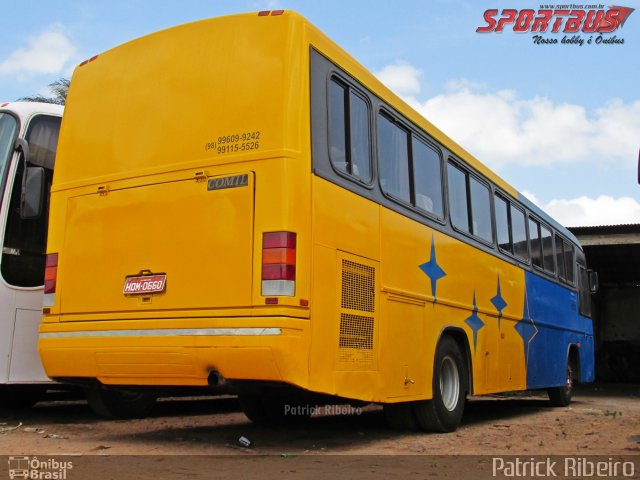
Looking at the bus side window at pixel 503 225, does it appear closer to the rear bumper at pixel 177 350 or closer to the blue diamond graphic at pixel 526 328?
the blue diamond graphic at pixel 526 328

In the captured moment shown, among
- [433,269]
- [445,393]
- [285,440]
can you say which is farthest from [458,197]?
[285,440]

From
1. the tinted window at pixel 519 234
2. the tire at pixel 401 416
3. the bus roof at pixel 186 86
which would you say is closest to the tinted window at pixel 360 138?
the bus roof at pixel 186 86

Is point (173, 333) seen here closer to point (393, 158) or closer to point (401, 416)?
point (393, 158)

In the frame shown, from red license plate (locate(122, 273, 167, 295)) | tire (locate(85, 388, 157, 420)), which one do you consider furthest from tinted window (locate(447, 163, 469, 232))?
tire (locate(85, 388, 157, 420))

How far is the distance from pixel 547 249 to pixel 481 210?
12.3ft

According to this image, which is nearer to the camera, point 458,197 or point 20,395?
point 458,197

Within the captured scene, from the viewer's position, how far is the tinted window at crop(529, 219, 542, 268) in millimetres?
11797

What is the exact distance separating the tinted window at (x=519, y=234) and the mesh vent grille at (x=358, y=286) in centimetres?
500

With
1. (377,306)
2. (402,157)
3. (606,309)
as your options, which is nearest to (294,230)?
(377,306)

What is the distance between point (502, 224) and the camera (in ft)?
33.9

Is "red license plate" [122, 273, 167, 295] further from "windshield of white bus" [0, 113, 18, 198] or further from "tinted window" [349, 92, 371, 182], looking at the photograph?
"windshield of white bus" [0, 113, 18, 198]

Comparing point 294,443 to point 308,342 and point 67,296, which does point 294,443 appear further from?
point 67,296

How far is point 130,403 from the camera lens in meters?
8.42

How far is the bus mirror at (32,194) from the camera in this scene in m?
7.21
